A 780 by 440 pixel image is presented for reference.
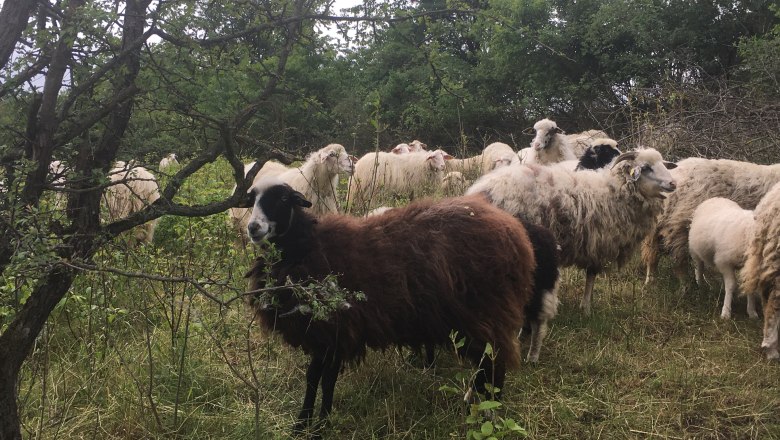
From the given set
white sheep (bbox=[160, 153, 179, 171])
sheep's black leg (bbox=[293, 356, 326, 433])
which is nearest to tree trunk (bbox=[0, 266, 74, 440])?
white sheep (bbox=[160, 153, 179, 171])

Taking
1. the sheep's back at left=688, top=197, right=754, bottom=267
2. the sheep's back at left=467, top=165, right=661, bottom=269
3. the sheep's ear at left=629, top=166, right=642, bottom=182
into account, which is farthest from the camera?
the sheep's ear at left=629, top=166, right=642, bottom=182

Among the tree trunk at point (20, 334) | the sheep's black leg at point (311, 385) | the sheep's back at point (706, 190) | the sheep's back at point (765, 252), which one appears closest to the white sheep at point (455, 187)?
the sheep's back at point (706, 190)

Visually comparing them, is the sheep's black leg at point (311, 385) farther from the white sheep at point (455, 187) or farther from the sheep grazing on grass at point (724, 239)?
the white sheep at point (455, 187)

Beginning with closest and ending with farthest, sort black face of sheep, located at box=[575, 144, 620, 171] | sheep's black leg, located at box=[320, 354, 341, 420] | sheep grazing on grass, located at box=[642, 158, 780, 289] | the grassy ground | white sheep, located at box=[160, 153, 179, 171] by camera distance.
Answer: white sheep, located at box=[160, 153, 179, 171] < the grassy ground < sheep's black leg, located at box=[320, 354, 341, 420] < sheep grazing on grass, located at box=[642, 158, 780, 289] < black face of sheep, located at box=[575, 144, 620, 171]

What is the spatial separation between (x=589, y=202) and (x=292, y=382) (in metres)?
3.24

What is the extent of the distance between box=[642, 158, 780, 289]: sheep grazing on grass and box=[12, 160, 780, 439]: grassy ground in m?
1.51

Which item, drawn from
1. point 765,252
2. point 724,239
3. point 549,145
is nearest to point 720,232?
point 724,239

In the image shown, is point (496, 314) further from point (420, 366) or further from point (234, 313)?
point (234, 313)

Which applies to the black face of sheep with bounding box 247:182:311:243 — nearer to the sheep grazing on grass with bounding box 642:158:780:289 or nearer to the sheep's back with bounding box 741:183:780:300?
the sheep's back with bounding box 741:183:780:300

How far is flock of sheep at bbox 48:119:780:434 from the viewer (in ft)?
10.2

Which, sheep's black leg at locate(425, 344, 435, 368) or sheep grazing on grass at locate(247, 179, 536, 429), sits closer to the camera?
sheep grazing on grass at locate(247, 179, 536, 429)

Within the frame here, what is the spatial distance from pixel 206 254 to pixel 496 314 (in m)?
2.24

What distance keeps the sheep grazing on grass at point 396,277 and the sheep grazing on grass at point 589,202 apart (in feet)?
5.45

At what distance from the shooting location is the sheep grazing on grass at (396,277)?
3064mm
